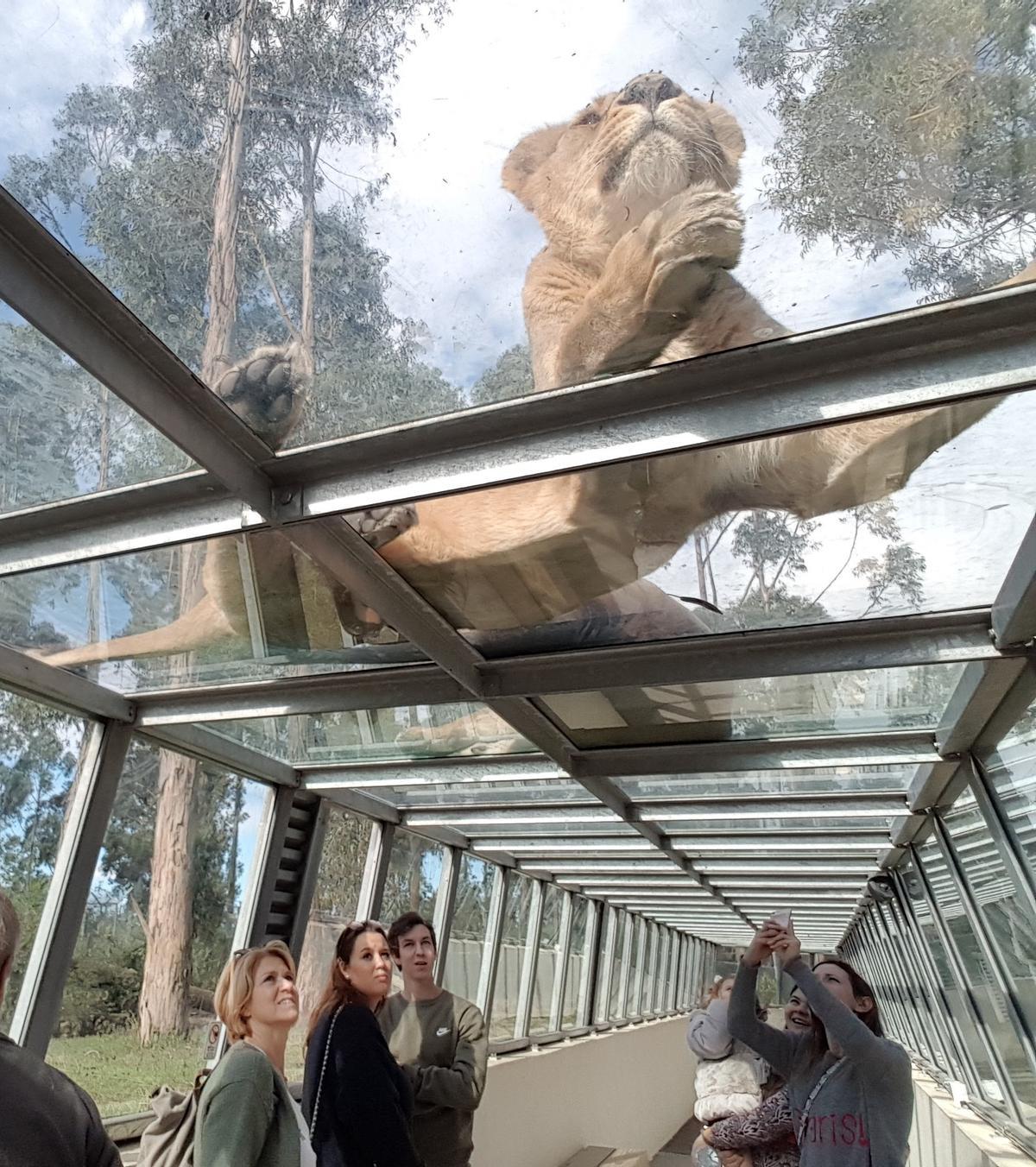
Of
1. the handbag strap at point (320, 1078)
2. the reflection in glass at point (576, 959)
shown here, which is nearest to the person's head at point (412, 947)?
the handbag strap at point (320, 1078)

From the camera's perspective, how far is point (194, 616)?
141 inches

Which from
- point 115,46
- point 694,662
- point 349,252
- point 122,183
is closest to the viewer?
point 115,46

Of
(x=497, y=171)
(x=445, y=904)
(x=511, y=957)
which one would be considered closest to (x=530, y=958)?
(x=511, y=957)

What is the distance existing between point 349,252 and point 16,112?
1.95 feet

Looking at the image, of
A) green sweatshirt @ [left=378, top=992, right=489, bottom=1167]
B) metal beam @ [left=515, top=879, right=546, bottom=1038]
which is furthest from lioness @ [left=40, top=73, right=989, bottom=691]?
metal beam @ [left=515, top=879, right=546, bottom=1038]

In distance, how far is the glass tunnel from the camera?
1613 millimetres

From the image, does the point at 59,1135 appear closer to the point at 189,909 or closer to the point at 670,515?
the point at 670,515

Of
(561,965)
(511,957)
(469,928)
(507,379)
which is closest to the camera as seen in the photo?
(507,379)

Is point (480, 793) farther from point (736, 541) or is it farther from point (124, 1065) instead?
point (736, 541)

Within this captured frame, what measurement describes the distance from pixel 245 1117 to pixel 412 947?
1.55m

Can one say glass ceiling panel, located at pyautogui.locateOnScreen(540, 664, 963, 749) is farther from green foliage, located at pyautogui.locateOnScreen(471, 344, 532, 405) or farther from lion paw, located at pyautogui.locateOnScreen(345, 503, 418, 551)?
green foliage, located at pyautogui.locateOnScreen(471, 344, 532, 405)

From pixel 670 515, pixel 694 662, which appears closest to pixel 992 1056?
pixel 694 662

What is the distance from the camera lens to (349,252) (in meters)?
1.91

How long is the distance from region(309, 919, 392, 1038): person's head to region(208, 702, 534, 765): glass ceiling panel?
1.35 metres
